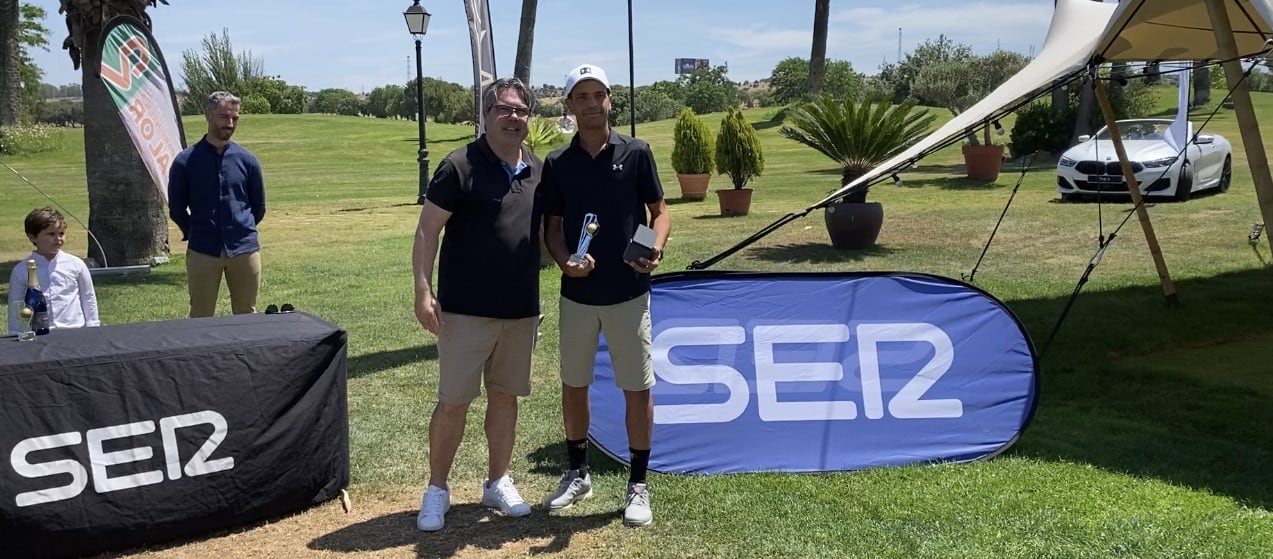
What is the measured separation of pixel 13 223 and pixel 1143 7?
19.6 m

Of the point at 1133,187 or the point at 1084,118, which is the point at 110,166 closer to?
the point at 1133,187

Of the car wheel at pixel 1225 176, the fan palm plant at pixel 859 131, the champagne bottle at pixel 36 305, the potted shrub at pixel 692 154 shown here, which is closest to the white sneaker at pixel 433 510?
the champagne bottle at pixel 36 305

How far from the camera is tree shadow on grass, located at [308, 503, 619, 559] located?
4105mm

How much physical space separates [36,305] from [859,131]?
10.9 m

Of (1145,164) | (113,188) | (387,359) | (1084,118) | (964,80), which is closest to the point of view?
(387,359)

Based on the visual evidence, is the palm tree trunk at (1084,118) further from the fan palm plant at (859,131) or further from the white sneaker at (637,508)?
the white sneaker at (637,508)

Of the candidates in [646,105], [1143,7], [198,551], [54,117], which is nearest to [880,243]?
[1143,7]

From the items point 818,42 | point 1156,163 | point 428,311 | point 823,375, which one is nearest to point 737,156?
point 1156,163

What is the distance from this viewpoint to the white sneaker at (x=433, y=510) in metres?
4.27

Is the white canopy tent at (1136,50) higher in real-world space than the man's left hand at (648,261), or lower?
higher

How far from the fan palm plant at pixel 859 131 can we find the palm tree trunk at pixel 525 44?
3887 mm

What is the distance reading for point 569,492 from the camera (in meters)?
4.48

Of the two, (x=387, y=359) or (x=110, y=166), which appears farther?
(x=110, y=166)

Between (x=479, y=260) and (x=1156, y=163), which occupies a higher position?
(x=1156, y=163)
